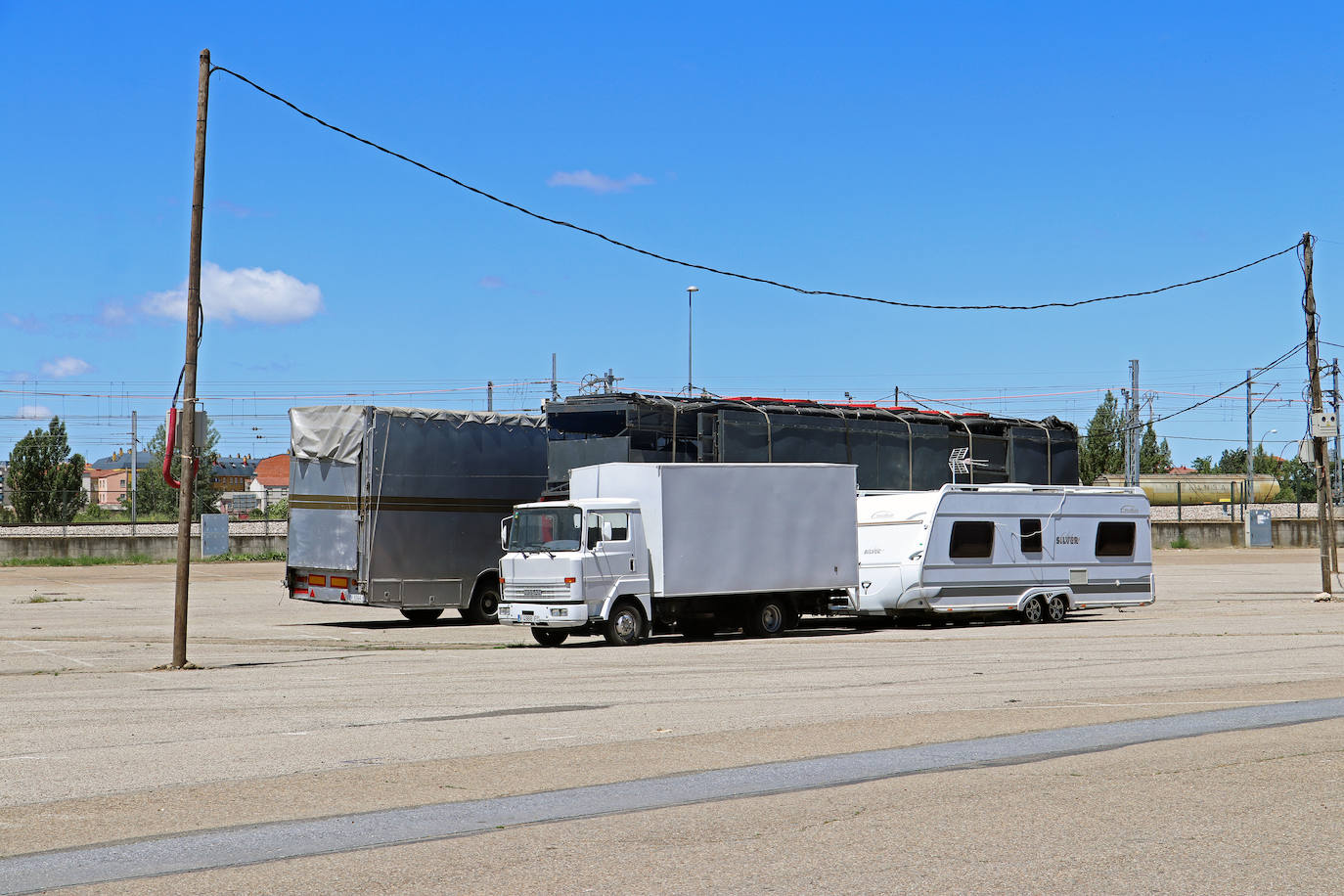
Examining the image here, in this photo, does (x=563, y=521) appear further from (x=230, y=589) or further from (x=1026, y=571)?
(x=230, y=589)

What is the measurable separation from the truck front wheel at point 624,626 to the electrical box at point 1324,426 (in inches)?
813

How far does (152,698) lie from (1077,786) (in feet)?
31.1

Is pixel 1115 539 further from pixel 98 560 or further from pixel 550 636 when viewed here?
pixel 98 560

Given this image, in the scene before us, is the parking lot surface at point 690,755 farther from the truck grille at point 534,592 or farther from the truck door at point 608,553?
the truck door at point 608,553

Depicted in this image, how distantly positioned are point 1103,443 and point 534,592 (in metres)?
73.8

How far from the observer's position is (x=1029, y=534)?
2761cm

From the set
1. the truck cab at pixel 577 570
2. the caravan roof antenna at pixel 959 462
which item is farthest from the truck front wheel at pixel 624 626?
the caravan roof antenna at pixel 959 462

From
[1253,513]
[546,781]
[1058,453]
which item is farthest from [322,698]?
[1253,513]

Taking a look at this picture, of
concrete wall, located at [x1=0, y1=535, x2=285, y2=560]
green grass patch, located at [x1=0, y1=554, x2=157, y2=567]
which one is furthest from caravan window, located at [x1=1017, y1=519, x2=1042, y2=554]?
concrete wall, located at [x1=0, y1=535, x2=285, y2=560]

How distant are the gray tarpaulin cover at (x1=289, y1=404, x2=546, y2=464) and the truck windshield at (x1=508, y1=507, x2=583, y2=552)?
4409 millimetres

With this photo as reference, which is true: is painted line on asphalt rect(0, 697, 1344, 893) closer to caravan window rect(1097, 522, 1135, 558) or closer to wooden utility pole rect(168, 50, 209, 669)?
wooden utility pole rect(168, 50, 209, 669)

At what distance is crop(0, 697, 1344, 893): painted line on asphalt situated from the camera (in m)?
6.92

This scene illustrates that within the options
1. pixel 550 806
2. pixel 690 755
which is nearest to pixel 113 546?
pixel 690 755

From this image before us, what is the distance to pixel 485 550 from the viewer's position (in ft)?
87.4
